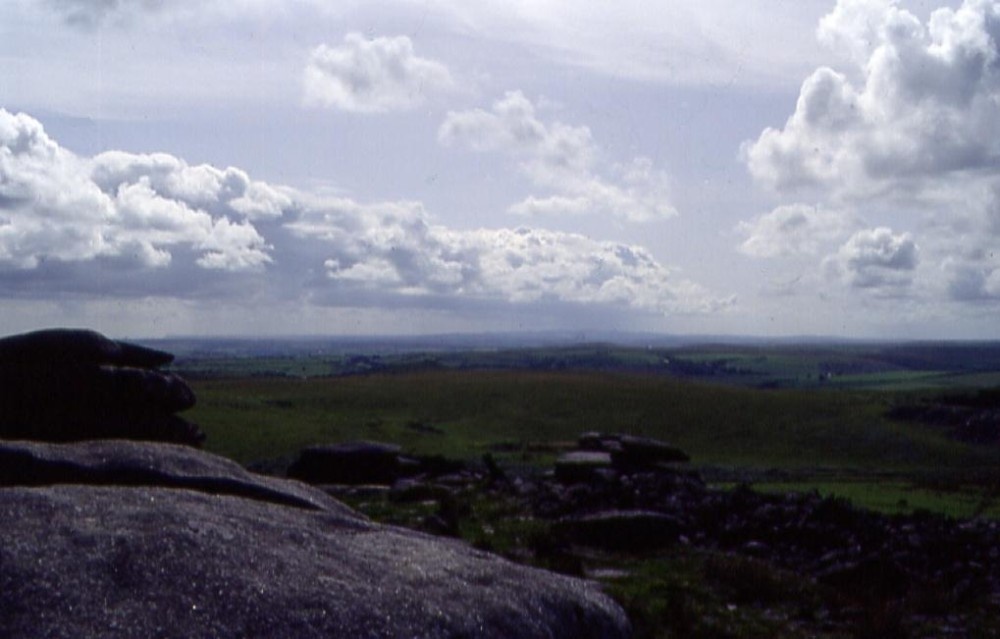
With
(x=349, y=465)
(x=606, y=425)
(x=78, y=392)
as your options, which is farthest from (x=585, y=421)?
(x=78, y=392)

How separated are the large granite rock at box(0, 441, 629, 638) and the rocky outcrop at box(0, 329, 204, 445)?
537 inches

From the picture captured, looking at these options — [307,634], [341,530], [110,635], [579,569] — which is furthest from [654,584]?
[110,635]

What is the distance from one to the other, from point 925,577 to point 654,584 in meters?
5.46

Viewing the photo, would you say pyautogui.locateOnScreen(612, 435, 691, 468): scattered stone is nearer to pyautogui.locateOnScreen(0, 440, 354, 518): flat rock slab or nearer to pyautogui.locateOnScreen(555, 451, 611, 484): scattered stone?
pyautogui.locateOnScreen(555, 451, 611, 484): scattered stone

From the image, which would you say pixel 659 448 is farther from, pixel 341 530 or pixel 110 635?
pixel 110 635

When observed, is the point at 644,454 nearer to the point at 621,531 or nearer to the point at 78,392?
the point at 621,531

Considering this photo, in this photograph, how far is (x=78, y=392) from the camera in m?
25.7

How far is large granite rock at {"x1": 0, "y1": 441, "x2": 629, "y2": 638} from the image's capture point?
26.5 ft

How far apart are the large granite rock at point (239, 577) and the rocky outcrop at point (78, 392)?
44.8 feet

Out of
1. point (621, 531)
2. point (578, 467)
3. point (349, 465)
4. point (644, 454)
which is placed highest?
point (621, 531)

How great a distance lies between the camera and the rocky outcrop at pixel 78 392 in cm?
2519

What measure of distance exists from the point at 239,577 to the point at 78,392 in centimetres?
1887

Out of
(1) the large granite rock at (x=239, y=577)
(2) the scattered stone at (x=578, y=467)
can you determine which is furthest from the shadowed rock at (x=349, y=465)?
(1) the large granite rock at (x=239, y=577)

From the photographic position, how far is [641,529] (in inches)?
871
